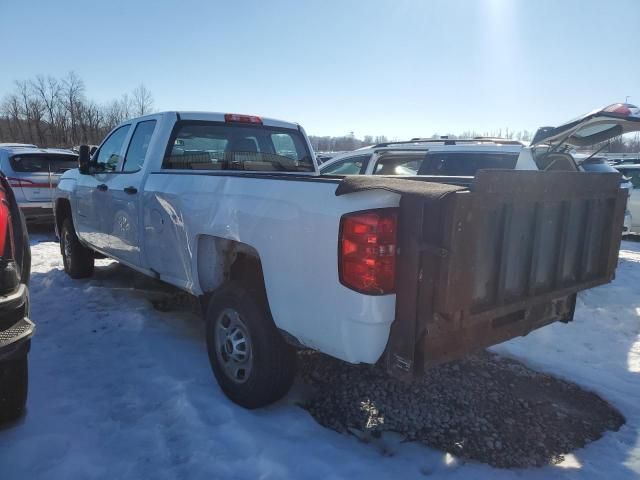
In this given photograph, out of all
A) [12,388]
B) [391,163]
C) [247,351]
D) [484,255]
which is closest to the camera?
[484,255]

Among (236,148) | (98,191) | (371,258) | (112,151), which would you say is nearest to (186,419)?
(371,258)

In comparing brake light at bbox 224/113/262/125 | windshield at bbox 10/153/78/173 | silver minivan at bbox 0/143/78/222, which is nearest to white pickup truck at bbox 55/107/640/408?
brake light at bbox 224/113/262/125

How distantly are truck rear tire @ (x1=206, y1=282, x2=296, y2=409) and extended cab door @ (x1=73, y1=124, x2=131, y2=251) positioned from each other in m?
2.55

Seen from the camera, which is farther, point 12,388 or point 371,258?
point 12,388

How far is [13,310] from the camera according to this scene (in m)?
2.43

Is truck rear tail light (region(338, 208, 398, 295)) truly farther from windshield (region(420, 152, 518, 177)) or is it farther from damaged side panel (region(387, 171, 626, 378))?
windshield (region(420, 152, 518, 177))

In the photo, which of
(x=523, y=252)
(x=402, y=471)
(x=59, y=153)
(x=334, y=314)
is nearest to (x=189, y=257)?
(x=334, y=314)

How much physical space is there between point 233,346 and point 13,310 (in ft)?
4.26

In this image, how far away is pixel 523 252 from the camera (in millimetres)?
2580

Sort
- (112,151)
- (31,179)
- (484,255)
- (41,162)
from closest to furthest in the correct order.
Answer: (484,255), (112,151), (31,179), (41,162)

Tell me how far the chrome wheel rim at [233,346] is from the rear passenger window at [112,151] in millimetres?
2788

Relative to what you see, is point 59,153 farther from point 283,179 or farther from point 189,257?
point 283,179

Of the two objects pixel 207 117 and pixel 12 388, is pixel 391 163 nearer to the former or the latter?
pixel 207 117

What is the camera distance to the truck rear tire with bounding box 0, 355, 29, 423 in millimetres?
2730
